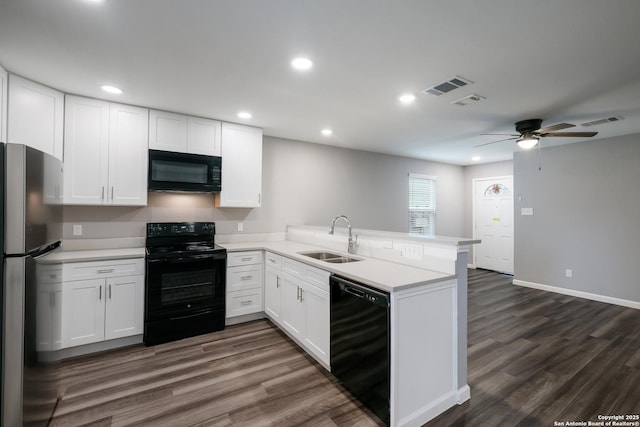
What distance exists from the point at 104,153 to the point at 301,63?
2.35 meters

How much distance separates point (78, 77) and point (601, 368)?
5326 mm

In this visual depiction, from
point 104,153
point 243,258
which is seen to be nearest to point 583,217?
point 243,258

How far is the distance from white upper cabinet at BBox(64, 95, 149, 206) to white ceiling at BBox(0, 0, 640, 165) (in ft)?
0.55

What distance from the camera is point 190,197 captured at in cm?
386

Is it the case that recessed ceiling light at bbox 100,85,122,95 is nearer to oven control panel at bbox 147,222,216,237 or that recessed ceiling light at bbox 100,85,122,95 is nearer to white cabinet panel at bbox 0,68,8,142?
white cabinet panel at bbox 0,68,8,142

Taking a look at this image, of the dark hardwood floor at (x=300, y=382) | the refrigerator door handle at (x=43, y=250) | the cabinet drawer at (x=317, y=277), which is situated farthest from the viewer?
the cabinet drawer at (x=317, y=277)

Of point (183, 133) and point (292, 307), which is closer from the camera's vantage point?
point (292, 307)

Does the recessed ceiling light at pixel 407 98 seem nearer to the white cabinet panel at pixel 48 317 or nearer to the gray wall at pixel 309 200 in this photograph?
the gray wall at pixel 309 200

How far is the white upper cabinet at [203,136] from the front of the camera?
357 cm

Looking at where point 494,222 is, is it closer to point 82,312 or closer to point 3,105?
point 82,312

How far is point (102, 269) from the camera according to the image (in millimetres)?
2840

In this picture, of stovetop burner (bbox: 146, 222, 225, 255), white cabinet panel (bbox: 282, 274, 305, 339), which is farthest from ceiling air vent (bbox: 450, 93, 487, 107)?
stovetop burner (bbox: 146, 222, 225, 255)

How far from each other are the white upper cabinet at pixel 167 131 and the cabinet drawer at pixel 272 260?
1.62 meters

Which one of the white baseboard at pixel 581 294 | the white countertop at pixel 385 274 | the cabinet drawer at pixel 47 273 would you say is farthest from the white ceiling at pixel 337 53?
the white baseboard at pixel 581 294
